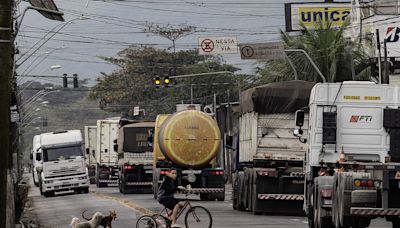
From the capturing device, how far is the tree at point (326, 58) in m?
72.6

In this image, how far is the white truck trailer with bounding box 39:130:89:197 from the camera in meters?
57.8

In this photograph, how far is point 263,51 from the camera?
70.2 meters

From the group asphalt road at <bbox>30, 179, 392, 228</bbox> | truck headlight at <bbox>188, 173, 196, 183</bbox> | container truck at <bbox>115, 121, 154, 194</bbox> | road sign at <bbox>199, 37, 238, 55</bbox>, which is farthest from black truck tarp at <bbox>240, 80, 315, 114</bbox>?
road sign at <bbox>199, 37, 238, 55</bbox>

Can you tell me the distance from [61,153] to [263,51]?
666 inches

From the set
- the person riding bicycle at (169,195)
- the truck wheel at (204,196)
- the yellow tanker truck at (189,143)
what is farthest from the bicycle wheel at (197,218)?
the truck wheel at (204,196)

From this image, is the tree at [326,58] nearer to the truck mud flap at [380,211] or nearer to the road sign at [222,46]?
the road sign at [222,46]

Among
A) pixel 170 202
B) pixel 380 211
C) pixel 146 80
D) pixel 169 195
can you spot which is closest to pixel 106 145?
pixel 169 195

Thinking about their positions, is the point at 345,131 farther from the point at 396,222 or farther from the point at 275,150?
the point at 275,150

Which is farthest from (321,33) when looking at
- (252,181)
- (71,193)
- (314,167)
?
(314,167)

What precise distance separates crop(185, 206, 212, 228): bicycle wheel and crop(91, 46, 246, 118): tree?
300 feet

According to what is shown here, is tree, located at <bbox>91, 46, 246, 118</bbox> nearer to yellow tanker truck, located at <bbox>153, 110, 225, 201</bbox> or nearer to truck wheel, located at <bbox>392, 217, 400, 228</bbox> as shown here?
yellow tanker truck, located at <bbox>153, 110, 225, 201</bbox>

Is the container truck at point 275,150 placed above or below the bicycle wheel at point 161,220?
above

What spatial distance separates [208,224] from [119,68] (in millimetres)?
105392

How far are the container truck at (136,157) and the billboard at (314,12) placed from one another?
132 feet
